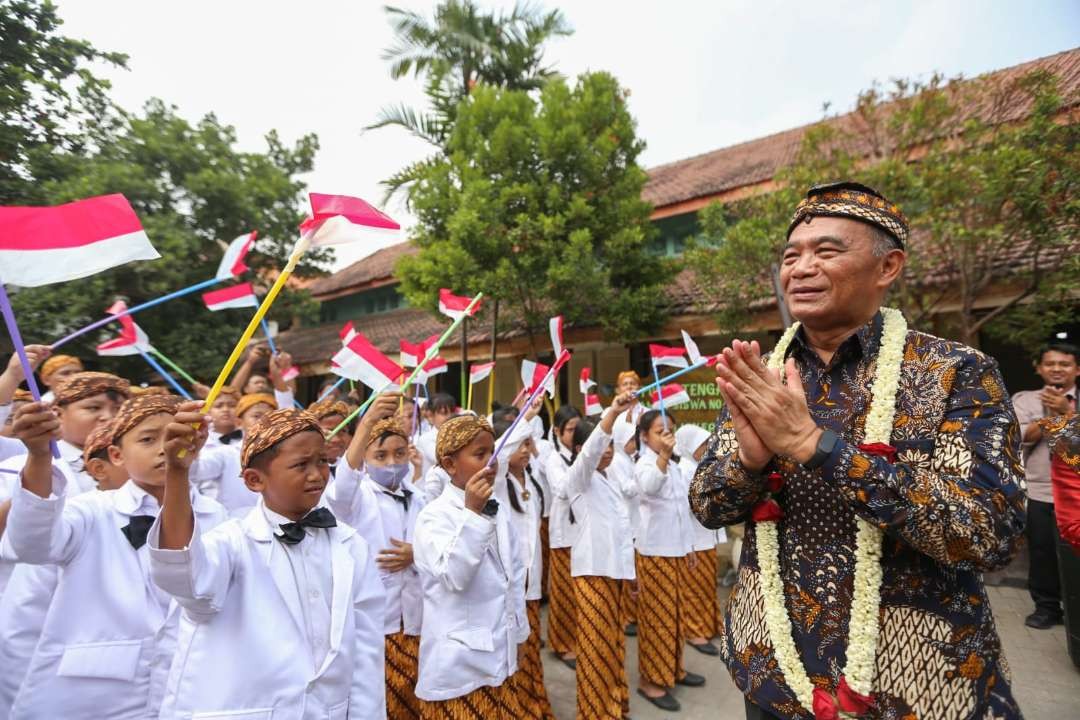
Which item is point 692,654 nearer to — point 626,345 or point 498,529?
point 498,529

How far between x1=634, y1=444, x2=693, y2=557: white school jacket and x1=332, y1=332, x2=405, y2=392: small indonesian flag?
2125mm

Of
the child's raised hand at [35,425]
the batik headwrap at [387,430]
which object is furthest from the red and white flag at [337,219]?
the batik headwrap at [387,430]

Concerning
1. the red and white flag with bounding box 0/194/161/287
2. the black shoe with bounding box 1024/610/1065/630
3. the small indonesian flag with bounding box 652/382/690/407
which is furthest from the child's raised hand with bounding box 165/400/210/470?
the black shoe with bounding box 1024/610/1065/630

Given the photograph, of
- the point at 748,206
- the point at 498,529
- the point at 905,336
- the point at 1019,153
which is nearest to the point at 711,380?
the point at 748,206

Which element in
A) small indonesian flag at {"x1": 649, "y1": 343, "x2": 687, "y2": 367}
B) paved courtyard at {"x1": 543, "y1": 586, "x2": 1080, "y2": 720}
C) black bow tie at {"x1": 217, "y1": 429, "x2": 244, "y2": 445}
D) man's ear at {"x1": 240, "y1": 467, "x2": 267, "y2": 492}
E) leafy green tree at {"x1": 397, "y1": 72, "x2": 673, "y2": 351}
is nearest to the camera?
man's ear at {"x1": 240, "y1": 467, "x2": 267, "y2": 492}

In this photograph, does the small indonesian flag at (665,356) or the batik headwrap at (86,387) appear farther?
the small indonesian flag at (665,356)

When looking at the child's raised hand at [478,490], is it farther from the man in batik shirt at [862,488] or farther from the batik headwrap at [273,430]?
the man in batik shirt at [862,488]

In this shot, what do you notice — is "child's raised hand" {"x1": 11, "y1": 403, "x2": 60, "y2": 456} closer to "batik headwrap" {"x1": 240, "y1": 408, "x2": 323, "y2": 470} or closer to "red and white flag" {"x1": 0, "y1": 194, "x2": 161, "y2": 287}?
"red and white flag" {"x1": 0, "y1": 194, "x2": 161, "y2": 287}

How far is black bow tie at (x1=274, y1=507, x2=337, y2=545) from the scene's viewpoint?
2.10 metres

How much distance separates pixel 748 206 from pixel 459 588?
7560mm

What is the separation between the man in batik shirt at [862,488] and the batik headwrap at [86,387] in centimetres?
309

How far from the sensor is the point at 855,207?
1.53 metres

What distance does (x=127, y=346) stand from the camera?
18.1ft

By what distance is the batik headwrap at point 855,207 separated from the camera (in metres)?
1.52
